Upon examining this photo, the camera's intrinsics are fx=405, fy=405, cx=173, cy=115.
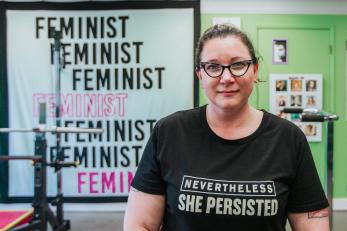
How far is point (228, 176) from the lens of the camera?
1.15m

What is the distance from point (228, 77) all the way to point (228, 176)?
0.28 meters

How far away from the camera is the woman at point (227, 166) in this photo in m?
1.12

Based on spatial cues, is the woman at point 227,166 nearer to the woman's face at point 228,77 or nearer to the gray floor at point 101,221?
the woman's face at point 228,77

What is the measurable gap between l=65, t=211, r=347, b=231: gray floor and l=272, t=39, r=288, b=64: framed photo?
69.5 inches

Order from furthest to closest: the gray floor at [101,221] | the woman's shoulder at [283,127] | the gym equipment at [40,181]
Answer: the gray floor at [101,221]
the gym equipment at [40,181]
the woman's shoulder at [283,127]

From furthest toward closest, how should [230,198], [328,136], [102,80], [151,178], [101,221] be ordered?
[102,80] → [101,221] → [328,136] → [151,178] → [230,198]

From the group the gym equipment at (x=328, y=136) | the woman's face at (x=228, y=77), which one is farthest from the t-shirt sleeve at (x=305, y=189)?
the gym equipment at (x=328, y=136)

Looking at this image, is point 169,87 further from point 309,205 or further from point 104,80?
point 309,205

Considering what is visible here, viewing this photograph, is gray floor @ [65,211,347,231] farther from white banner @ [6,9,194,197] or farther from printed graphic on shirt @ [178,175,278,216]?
printed graphic on shirt @ [178,175,278,216]

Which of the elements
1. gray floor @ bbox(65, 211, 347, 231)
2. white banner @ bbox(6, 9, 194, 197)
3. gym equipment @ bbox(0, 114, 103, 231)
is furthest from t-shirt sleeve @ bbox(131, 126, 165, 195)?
white banner @ bbox(6, 9, 194, 197)

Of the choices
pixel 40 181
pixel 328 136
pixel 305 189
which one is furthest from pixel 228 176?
pixel 40 181

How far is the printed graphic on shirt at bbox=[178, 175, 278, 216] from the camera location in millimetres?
1098

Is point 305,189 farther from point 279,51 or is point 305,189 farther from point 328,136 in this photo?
point 279,51

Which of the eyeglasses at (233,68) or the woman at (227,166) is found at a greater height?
the eyeglasses at (233,68)
